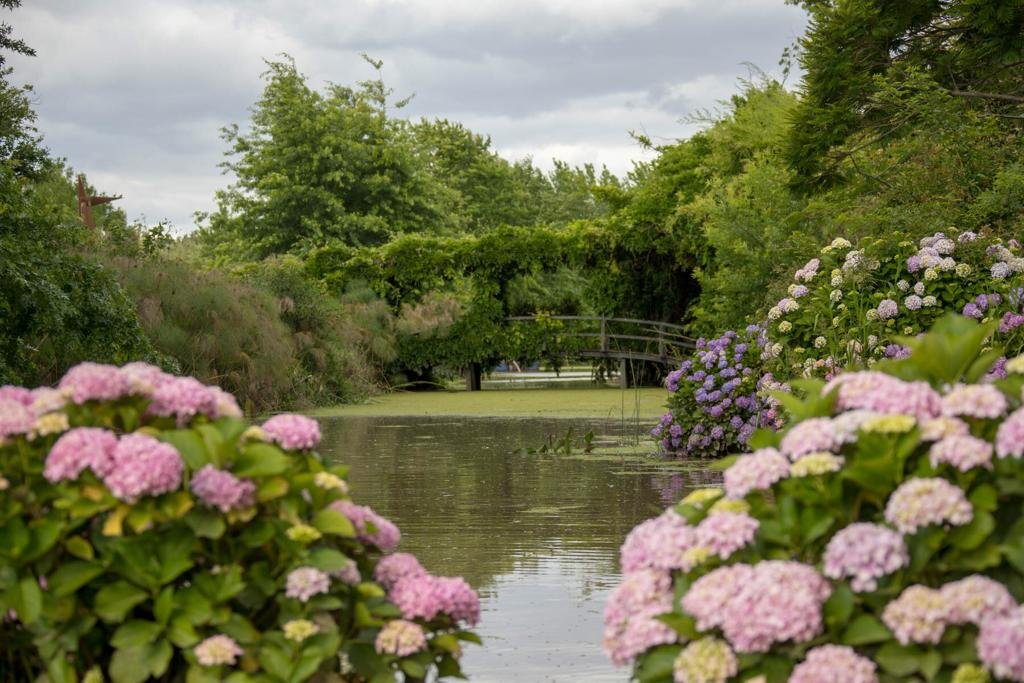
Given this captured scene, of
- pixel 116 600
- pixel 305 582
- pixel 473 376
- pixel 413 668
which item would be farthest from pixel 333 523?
pixel 473 376

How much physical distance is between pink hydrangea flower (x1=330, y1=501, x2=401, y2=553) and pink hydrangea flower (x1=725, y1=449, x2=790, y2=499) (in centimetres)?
82

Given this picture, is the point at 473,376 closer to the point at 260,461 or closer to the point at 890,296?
the point at 890,296

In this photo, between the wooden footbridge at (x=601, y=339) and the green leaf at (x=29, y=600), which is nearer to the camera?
the green leaf at (x=29, y=600)

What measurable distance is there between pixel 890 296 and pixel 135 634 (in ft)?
25.9

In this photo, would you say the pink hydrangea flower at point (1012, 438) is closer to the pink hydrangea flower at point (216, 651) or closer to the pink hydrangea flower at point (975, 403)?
the pink hydrangea flower at point (975, 403)

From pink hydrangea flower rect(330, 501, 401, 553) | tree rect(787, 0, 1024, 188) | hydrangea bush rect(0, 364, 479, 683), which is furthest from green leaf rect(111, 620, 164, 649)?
tree rect(787, 0, 1024, 188)

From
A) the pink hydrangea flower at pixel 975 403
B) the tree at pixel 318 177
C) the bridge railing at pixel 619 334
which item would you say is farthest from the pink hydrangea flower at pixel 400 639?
the tree at pixel 318 177

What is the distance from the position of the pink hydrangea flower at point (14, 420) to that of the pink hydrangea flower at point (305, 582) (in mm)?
670

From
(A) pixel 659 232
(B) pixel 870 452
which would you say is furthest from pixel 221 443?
(A) pixel 659 232

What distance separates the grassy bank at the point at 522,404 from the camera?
20219 millimetres

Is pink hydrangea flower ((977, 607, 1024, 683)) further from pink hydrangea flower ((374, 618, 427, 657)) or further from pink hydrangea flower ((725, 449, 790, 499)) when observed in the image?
pink hydrangea flower ((374, 618, 427, 657))

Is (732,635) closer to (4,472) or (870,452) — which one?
(870,452)

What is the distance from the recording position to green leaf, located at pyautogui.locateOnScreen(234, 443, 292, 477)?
2.94 metres

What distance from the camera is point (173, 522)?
117 inches
